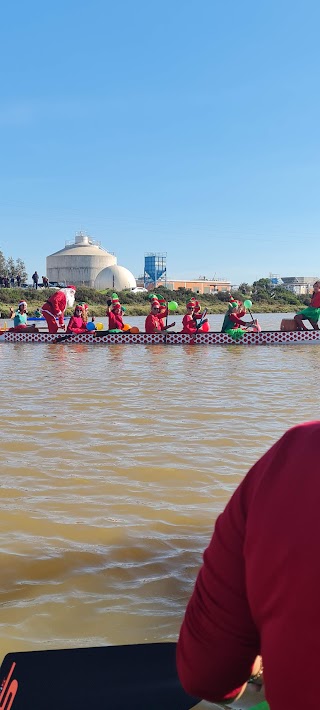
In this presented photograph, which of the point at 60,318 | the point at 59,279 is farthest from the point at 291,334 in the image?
the point at 59,279

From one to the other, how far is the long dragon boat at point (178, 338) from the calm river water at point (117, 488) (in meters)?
6.72

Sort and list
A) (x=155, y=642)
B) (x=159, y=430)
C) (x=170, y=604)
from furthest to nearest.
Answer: (x=159, y=430), (x=170, y=604), (x=155, y=642)

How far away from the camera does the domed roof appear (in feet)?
292

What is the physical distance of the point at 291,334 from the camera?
17.9m

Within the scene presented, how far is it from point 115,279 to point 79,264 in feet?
41.6

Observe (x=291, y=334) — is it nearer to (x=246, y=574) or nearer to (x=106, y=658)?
(x=106, y=658)

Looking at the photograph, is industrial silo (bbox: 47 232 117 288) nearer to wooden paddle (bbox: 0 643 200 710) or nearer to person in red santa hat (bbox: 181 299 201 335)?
person in red santa hat (bbox: 181 299 201 335)

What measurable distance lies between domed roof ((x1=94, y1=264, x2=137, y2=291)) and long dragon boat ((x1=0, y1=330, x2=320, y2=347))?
228ft

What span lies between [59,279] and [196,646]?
103 m

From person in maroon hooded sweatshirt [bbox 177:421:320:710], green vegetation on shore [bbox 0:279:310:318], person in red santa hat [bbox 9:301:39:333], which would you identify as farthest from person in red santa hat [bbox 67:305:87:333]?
green vegetation on shore [bbox 0:279:310:318]

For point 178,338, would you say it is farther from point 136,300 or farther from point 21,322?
point 136,300

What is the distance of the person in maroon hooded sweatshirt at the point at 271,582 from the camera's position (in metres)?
1.05

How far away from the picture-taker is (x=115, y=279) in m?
89.5

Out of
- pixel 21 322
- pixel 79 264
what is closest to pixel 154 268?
pixel 79 264
